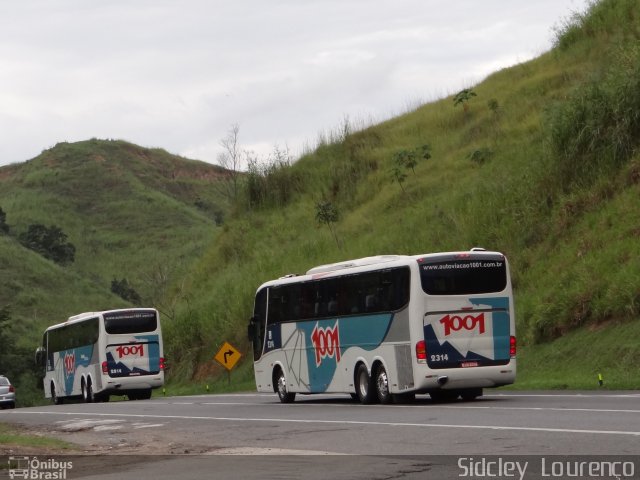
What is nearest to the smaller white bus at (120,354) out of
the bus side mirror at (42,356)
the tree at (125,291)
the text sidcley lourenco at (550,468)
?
the bus side mirror at (42,356)

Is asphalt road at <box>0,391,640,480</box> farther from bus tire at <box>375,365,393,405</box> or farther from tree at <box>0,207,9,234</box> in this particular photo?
tree at <box>0,207,9,234</box>

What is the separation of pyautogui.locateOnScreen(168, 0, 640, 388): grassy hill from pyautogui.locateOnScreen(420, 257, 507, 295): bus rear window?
3733 millimetres

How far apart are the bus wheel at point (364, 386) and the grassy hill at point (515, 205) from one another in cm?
468

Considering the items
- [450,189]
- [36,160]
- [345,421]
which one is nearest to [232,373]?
[450,189]

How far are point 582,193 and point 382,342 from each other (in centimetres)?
1675

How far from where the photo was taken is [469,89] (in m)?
63.5

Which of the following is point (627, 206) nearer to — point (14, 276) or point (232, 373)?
point (232, 373)

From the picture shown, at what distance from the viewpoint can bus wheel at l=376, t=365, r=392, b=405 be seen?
26.5 metres

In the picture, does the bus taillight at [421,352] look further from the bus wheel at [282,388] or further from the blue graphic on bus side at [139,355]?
the blue graphic on bus side at [139,355]

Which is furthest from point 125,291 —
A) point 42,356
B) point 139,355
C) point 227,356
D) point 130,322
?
point 139,355

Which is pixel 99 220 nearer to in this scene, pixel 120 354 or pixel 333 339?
pixel 120 354

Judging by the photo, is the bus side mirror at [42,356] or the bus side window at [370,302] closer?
the bus side window at [370,302]

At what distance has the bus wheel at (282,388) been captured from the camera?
31.7 m

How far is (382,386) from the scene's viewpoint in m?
26.7
